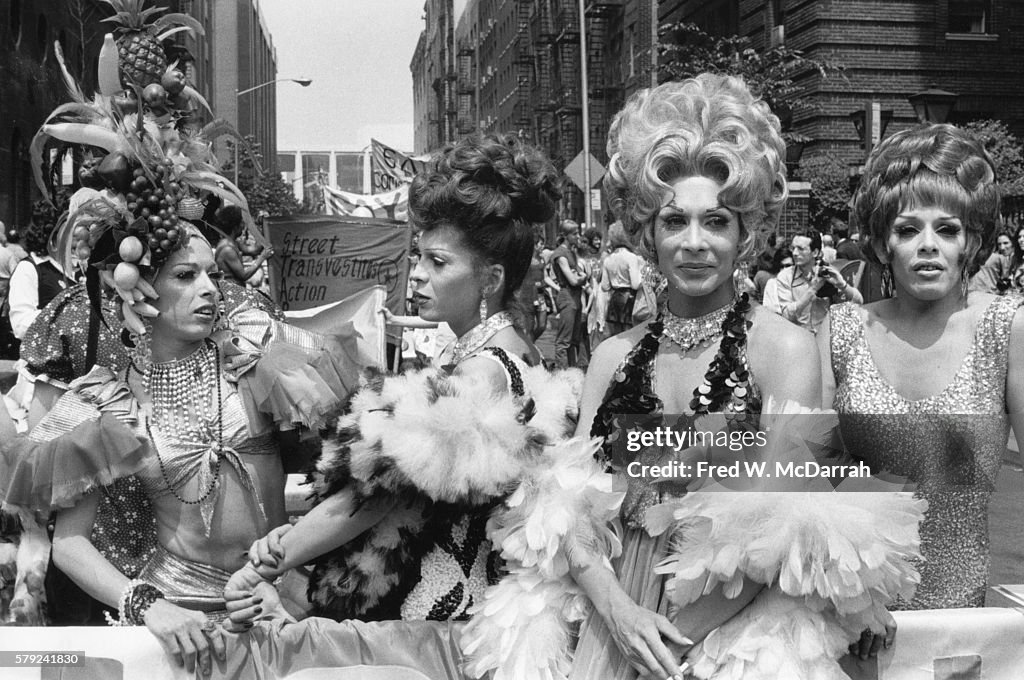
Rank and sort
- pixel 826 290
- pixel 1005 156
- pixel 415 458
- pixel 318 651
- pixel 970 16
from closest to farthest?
pixel 415 458 < pixel 318 651 < pixel 826 290 < pixel 1005 156 < pixel 970 16

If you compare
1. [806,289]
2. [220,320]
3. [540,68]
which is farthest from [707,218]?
[540,68]

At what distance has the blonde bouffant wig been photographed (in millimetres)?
2340

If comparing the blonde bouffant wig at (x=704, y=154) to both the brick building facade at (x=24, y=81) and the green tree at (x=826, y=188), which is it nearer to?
the green tree at (x=826, y=188)

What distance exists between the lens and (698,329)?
7.77 feet

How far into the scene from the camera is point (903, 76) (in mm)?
20797

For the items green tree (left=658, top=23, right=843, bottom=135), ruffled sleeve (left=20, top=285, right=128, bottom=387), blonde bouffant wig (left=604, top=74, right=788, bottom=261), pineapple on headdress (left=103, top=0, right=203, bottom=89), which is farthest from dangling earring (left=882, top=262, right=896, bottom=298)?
green tree (left=658, top=23, right=843, bottom=135)

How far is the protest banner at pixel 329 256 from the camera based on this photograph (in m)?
8.61

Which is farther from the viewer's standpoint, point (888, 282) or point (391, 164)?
point (391, 164)

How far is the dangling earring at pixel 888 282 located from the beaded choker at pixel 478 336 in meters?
0.92

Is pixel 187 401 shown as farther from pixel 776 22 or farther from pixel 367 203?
pixel 776 22

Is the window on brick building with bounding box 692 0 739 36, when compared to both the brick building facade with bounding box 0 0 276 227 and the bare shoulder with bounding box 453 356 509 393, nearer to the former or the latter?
the brick building facade with bounding box 0 0 276 227

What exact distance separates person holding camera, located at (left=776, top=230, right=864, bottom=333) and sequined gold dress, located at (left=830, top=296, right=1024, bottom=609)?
7.23 meters

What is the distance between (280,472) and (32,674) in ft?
2.59

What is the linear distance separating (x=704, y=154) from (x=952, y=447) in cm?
88
